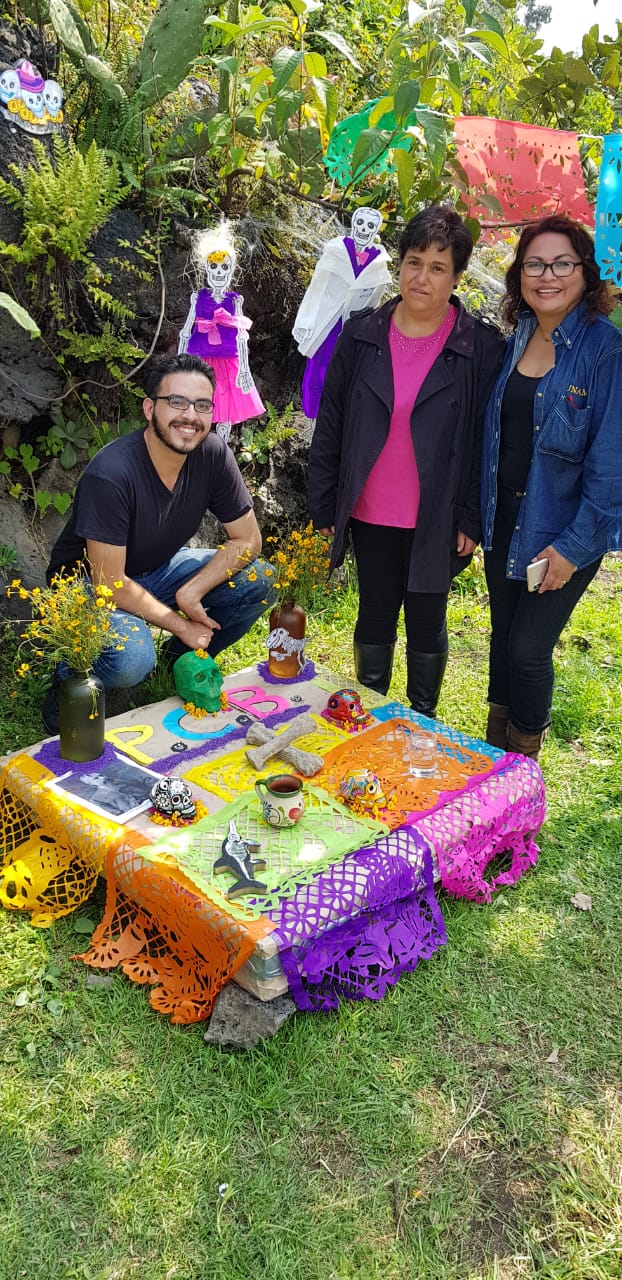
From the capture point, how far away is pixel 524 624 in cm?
305

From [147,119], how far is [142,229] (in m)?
0.48

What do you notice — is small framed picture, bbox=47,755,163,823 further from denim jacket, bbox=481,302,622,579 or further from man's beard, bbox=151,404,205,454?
denim jacket, bbox=481,302,622,579

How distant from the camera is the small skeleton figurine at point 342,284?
3.63 m

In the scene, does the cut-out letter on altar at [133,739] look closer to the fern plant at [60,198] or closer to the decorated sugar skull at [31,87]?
the fern plant at [60,198]

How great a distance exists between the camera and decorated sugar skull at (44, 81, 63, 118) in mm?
3715

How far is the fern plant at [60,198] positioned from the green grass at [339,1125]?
274 centimetres

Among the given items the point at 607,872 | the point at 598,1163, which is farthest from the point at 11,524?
the point at 598,1163

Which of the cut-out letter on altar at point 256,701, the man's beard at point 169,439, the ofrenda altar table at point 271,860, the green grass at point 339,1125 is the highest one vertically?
the man's beard at point 169,439

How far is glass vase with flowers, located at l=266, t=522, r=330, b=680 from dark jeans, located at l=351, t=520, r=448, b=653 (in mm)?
234

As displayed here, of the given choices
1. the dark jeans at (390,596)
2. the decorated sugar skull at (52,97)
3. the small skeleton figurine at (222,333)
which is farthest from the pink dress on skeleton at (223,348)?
the decorated sugar skull at (52,97)

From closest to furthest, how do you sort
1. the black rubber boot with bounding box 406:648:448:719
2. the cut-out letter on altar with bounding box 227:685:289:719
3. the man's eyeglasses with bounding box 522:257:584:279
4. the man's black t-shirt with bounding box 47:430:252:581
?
the man's eyeglasses with bounding box 522:257:584:279, the man's black t-shirt with bounding box 47:430:252:581, the cut-out letter on altar with bounding box 227:685:289:719, the black rubber boot with bounding box 406:648:448:719

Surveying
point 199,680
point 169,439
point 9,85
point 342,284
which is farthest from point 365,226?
point 199,680

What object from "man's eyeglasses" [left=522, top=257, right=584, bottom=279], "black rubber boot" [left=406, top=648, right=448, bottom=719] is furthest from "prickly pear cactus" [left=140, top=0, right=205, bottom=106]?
"black rubber boot" [left=406, top=648, right=448, bottom=719]

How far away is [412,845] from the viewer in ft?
8.75
